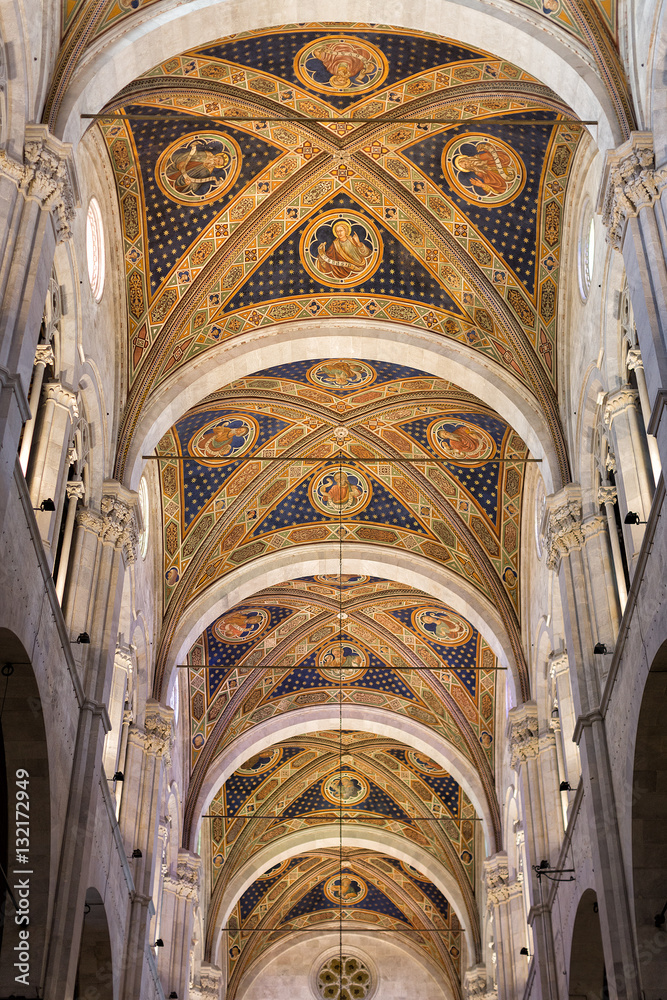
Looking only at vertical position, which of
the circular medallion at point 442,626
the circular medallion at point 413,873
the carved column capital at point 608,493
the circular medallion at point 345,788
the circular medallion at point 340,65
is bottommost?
the carved column capital at point 608,493

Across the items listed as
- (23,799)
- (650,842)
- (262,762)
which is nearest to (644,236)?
(650,842)

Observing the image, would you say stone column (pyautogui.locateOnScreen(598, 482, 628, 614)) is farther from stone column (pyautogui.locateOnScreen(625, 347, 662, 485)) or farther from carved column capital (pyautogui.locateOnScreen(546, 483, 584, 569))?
stone column (pyautogui.locateOnScreen(625, 347, 662, 485))

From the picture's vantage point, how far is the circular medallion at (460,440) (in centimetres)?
2155

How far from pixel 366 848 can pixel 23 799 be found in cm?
2214

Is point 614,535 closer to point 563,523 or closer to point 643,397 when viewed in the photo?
point 563,523

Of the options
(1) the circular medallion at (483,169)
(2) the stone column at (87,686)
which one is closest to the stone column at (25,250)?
(2) the stone column at (87,686)

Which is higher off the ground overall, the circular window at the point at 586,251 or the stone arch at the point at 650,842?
the circular window at the point at 586,251

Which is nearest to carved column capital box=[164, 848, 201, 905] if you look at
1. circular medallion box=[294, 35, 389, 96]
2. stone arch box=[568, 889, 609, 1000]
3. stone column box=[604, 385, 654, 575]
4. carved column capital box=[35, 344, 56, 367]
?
stone arch box=[568, 889, 609, 1000]

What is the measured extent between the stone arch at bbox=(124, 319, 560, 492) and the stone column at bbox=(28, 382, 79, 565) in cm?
296

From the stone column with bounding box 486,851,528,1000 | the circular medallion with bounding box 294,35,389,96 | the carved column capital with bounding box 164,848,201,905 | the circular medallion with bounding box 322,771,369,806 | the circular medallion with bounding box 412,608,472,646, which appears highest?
the circular medallion with bounding box 294,35,389,96

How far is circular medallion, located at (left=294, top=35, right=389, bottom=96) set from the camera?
16141mm

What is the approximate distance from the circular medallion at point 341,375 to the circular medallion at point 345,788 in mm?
14381

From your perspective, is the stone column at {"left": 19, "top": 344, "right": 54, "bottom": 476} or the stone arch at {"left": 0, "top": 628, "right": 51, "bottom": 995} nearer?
the stone arch at {"left": 0, "top": 628, "right": 51, "bottom": 995}

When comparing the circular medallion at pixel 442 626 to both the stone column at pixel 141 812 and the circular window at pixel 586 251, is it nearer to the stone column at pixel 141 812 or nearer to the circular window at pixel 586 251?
the stone column at pixel 141 812
